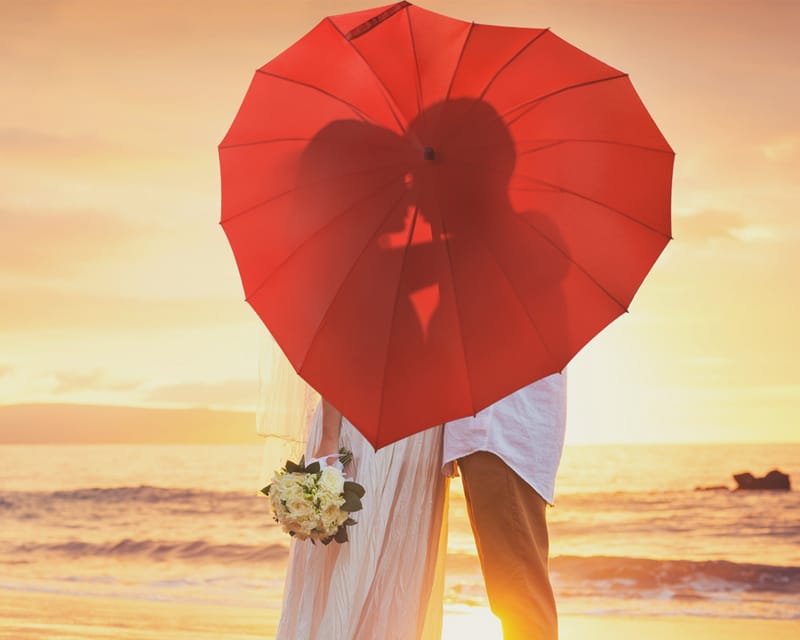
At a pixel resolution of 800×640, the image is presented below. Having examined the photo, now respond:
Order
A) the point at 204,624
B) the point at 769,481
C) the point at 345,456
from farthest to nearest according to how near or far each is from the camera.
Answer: the point at 769,481
the point at 204,624
the point at 345,456

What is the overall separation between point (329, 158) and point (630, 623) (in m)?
5.48

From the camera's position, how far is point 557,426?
123 inches

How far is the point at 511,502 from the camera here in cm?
302

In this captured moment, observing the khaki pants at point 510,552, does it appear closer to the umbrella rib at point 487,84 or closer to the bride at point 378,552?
the bride at point 378,552

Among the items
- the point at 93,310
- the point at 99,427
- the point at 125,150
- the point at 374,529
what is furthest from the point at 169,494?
the point at 374,529

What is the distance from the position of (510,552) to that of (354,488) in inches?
17.6

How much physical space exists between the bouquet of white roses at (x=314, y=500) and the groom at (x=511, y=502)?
1.02ft

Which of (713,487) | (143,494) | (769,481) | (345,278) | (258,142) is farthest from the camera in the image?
(713,487)

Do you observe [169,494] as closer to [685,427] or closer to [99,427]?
[685,427]

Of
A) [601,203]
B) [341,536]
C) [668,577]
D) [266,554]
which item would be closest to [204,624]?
[341,536]

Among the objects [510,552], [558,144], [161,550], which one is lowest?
[510,552]

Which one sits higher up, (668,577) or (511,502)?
(668,577)

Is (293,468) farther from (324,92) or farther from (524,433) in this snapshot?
(324,92)

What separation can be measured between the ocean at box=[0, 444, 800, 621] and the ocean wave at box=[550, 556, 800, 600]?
23mm
